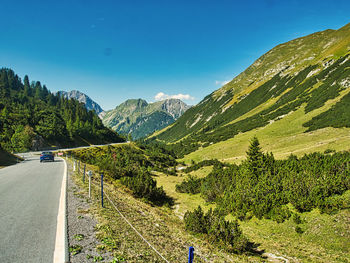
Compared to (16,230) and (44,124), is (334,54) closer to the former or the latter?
(16,230)

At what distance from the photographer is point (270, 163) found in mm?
28062

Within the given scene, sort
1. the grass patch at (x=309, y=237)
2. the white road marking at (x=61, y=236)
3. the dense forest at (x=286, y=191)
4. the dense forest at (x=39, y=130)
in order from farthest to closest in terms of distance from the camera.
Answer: the dense forest at (x=39, y=130) → the dense forest at (x=286, y=191) → the grass patch at (x=309, y=237) → the white road marking at (x=61, y=236)

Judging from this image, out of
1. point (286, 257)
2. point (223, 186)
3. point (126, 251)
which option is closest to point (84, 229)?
point (126, 251)

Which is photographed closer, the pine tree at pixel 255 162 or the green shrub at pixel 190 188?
the pine tree at pixel 255 162

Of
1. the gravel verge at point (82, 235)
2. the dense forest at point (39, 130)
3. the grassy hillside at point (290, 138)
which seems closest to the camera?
the gravel verge at point (82, 235)

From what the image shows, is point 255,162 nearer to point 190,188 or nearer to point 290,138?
point 190,188

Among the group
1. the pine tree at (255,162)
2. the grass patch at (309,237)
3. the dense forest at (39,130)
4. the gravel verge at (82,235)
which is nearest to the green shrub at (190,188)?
the pine tree at (255,162)

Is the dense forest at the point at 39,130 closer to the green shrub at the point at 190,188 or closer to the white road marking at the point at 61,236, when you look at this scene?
the green shrub at the point at 190,188

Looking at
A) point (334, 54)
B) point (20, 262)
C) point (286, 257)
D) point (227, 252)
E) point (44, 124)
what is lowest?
point (286, 257)

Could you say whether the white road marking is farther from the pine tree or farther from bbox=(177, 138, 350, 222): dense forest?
the pine tree

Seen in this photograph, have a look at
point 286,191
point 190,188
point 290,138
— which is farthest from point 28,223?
point 290,138

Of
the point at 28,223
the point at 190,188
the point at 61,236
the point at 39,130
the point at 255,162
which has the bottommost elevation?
the point at 190,188

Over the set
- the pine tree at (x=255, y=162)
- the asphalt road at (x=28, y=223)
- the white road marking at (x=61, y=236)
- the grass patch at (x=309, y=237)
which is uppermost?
the asphalt road at (x=28, y=223)

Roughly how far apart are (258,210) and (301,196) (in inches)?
159
